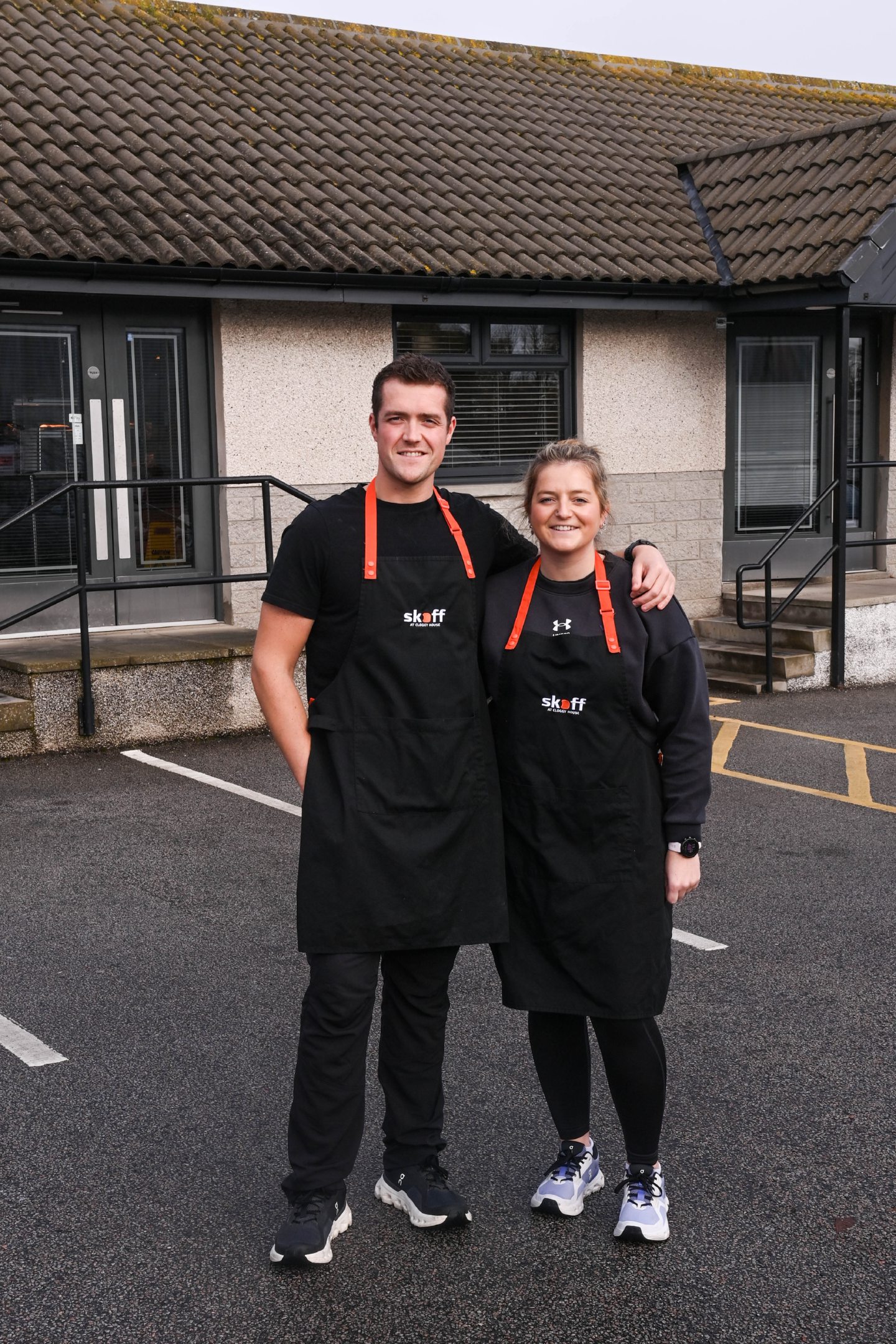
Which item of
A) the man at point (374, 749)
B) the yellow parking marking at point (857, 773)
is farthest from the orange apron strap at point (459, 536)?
the yellow parking marking at point (857, 773)

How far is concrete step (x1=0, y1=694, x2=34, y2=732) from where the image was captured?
30.2 feet

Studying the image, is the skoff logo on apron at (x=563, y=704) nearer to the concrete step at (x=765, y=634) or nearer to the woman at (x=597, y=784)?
the woman at (x=597, y=784)

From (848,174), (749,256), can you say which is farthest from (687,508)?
(848,174)

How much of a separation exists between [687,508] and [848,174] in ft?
9.86

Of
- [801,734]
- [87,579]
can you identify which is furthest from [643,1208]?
[87,579]

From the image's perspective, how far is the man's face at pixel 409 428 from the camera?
134 inches

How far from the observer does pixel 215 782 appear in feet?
28.5

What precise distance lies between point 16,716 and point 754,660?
565 cm

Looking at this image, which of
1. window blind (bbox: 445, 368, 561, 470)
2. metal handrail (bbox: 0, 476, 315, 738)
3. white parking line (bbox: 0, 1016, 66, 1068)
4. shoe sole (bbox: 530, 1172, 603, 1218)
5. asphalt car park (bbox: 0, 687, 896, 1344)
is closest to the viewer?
asphalt car park (bbox: 0, 687, 896, 1344)

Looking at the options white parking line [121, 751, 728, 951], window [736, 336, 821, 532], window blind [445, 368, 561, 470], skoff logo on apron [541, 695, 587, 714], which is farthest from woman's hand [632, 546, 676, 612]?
window [736, 336, 821, 532]

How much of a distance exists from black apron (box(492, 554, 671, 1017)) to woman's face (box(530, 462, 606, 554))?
0.10 meters

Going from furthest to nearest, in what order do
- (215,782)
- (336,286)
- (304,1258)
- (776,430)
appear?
(776,430)
(336,286)
(215,782)
(304,1258)

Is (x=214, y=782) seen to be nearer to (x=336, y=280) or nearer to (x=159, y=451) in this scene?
(x=159, y=451)

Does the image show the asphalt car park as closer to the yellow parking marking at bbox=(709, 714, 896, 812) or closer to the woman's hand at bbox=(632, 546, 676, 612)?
the yellow parking marking at bbox=(709, 714, 896, 812)
